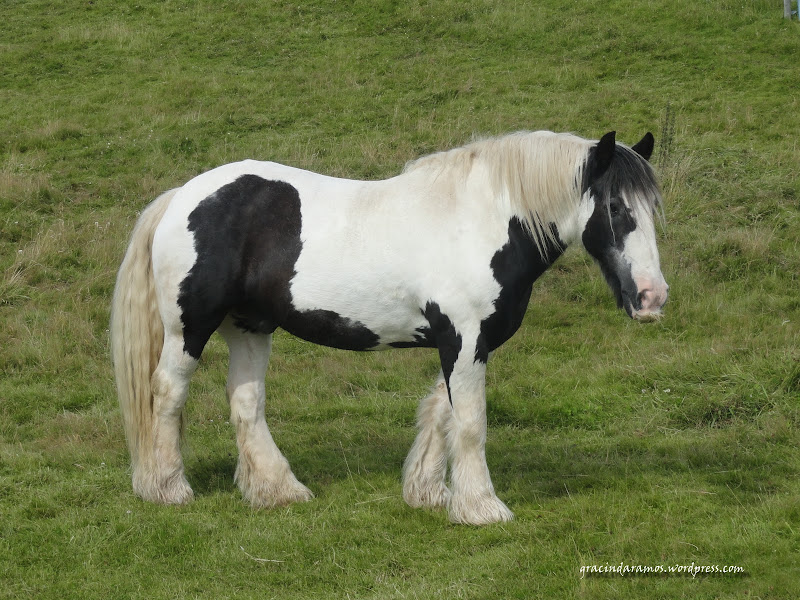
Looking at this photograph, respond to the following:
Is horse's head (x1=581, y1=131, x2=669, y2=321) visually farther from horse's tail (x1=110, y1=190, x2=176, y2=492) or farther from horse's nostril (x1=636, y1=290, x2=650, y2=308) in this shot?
horse's tail (x1=110, y1=190, x2=176, y2=492)

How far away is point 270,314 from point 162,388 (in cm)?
87

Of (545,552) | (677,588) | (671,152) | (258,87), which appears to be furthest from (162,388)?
(258,87)

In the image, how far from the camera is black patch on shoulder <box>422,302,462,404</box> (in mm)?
5215

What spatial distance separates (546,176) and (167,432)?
2.96m

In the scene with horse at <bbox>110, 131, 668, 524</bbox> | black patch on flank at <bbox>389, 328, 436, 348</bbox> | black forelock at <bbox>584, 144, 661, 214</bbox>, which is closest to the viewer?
black forelock at <bbox>584, 144, 661, 214</bbox>

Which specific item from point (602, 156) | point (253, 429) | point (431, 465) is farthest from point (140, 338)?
point (602, 156)

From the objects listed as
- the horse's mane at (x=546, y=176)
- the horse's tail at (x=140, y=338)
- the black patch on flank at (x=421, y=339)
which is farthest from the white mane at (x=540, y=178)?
the horse's tail at (x=140, y=338)

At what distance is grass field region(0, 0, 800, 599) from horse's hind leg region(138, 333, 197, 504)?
15 cm

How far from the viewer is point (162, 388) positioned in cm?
579

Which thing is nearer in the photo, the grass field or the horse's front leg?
the grass field

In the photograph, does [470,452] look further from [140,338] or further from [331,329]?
[140,338]

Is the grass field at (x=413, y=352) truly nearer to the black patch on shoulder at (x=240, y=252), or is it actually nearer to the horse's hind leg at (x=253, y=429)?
the horse's hind leg at (x=253, y=429)

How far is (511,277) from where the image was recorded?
5180 mm

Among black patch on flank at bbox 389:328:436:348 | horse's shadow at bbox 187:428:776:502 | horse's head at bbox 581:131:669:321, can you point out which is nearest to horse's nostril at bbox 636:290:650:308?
horse's head at bbox 581:131:669:321
